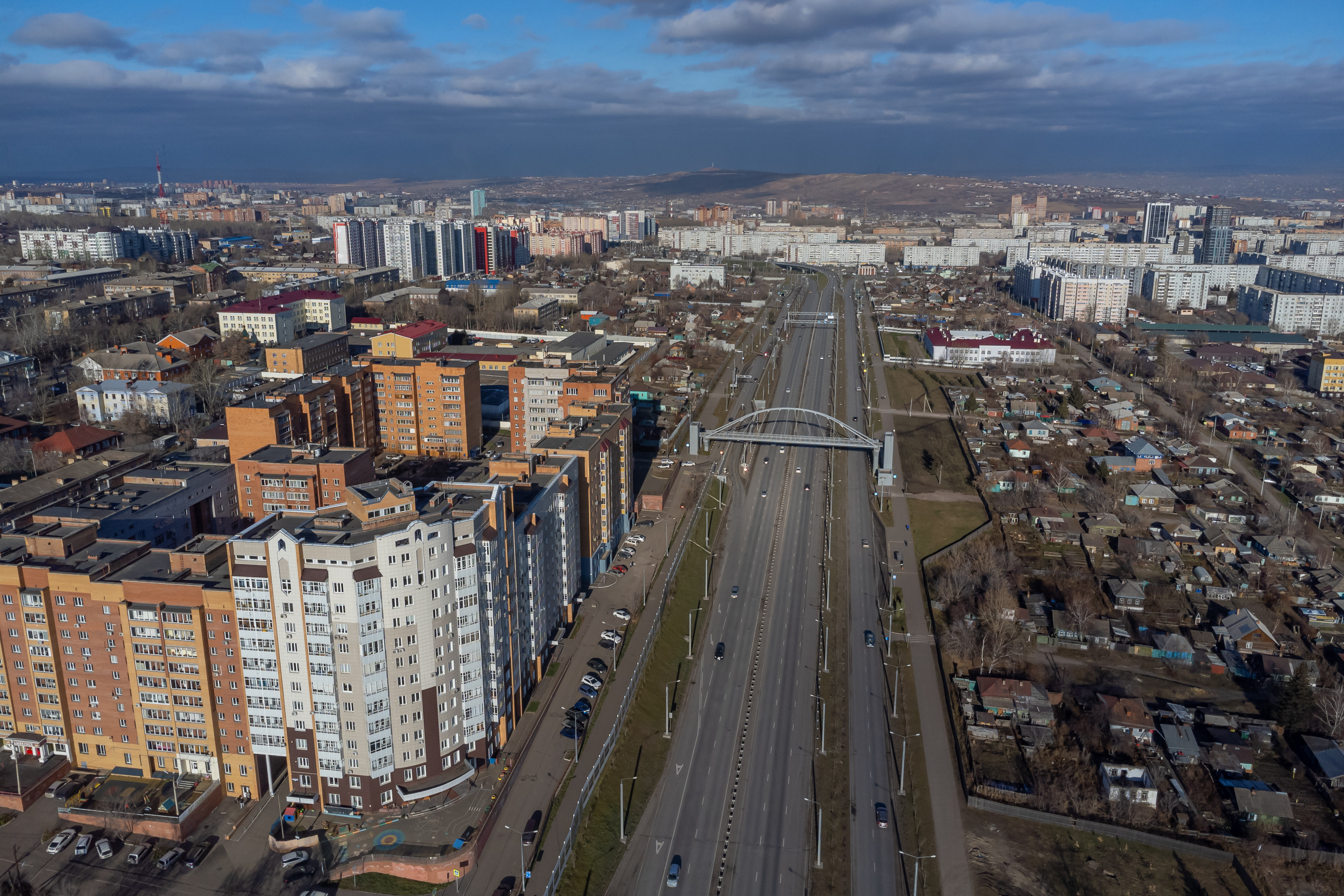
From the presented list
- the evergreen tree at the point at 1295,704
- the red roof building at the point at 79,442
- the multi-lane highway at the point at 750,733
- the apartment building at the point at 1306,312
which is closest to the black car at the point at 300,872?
the multi-lane highway at the point at 750,733

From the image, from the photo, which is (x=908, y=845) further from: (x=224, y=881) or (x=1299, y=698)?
(x=224, y=881)

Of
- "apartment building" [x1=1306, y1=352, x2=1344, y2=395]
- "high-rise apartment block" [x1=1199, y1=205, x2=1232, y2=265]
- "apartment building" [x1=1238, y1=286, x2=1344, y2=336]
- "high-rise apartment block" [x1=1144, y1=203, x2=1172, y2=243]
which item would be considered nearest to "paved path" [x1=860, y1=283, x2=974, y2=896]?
"apartment building" [x1=1306, y1=352, x2=1344, y2=395]

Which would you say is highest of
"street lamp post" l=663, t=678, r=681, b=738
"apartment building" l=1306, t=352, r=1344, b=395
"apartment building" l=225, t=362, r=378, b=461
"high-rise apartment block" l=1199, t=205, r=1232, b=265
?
"high-rise apartment block" l=1199, t=205, r=1232, b=265

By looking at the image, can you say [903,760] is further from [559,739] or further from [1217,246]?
[1217,246]

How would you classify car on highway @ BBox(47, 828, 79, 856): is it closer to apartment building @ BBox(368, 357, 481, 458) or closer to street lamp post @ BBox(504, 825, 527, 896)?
street lamp post @ BBox(504, 825, 527, 896)

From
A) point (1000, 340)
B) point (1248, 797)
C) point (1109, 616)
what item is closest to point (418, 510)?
point (1248, 797)

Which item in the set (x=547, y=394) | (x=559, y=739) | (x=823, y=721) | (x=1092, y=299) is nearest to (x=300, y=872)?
(x=559, y=739)

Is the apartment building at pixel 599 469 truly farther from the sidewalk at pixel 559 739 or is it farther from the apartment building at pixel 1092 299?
the apartment building at pixel 1092 299
